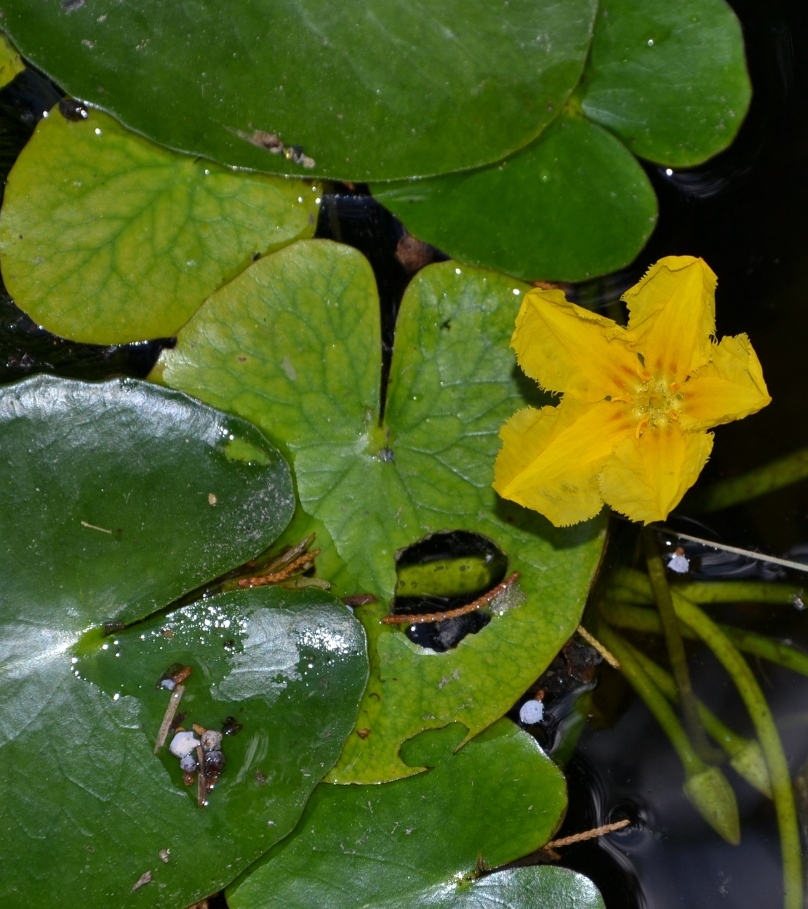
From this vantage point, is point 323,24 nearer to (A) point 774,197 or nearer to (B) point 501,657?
(A) point 774,197

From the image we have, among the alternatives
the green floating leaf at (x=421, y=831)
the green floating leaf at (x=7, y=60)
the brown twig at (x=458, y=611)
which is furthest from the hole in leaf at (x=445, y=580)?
the green floating leaf at (x=7, y=60)

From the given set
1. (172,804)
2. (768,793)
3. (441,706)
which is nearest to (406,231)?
(441,706)

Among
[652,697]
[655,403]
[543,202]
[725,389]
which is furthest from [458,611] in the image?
[543,202]

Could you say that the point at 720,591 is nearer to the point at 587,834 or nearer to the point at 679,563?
the point at 679,563

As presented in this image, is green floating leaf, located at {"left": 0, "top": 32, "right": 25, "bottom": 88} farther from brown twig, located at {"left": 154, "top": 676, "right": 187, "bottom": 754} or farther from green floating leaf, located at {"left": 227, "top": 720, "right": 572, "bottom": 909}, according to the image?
green floating leaf, located at {"left": 227, "top": 720, "right": 572, "bottom": 909}

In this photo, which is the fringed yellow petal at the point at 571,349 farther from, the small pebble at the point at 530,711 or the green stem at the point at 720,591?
the small pebble at the point at 530,711
